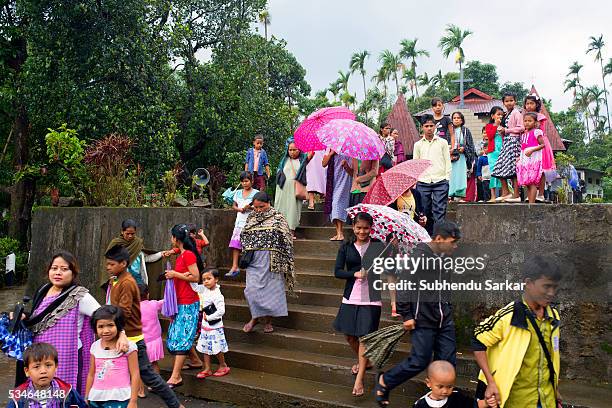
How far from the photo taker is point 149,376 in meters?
4.62

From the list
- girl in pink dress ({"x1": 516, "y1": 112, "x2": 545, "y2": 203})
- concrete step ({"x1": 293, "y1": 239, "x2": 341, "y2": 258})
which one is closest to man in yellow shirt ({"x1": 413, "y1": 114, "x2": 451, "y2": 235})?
girl in pink dress ({"x1": 516, "y1": 112, "x2": 545, "y2": 203})

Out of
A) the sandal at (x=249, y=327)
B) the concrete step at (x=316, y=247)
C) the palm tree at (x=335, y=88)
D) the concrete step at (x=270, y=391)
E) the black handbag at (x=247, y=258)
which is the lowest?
the concrete step at (x=270, y=391)

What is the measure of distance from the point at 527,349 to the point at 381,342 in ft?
4.71

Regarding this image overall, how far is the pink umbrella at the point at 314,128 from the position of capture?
806 centimetres

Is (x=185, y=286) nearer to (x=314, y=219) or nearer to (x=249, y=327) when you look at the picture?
(x=249, y=327)

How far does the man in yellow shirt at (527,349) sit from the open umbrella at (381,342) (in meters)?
1.12

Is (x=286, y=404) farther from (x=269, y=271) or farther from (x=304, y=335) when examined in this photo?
(x=269, y=271)

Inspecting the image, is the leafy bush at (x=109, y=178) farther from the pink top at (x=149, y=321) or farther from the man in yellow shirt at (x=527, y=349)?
the man in yellow shirt at (x=527, y=349)

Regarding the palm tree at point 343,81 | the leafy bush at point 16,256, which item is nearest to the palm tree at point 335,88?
the palm tree at point 343,81

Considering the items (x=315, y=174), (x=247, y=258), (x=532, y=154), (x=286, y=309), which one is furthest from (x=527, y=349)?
(x=315, y=174)

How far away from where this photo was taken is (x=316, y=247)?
25.9ft

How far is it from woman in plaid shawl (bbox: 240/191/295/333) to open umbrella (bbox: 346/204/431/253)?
1.53m

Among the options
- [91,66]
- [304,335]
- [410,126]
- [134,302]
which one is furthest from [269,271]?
[410,126]

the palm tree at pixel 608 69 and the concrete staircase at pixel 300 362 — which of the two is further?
the palm tree at pixel 608 69
